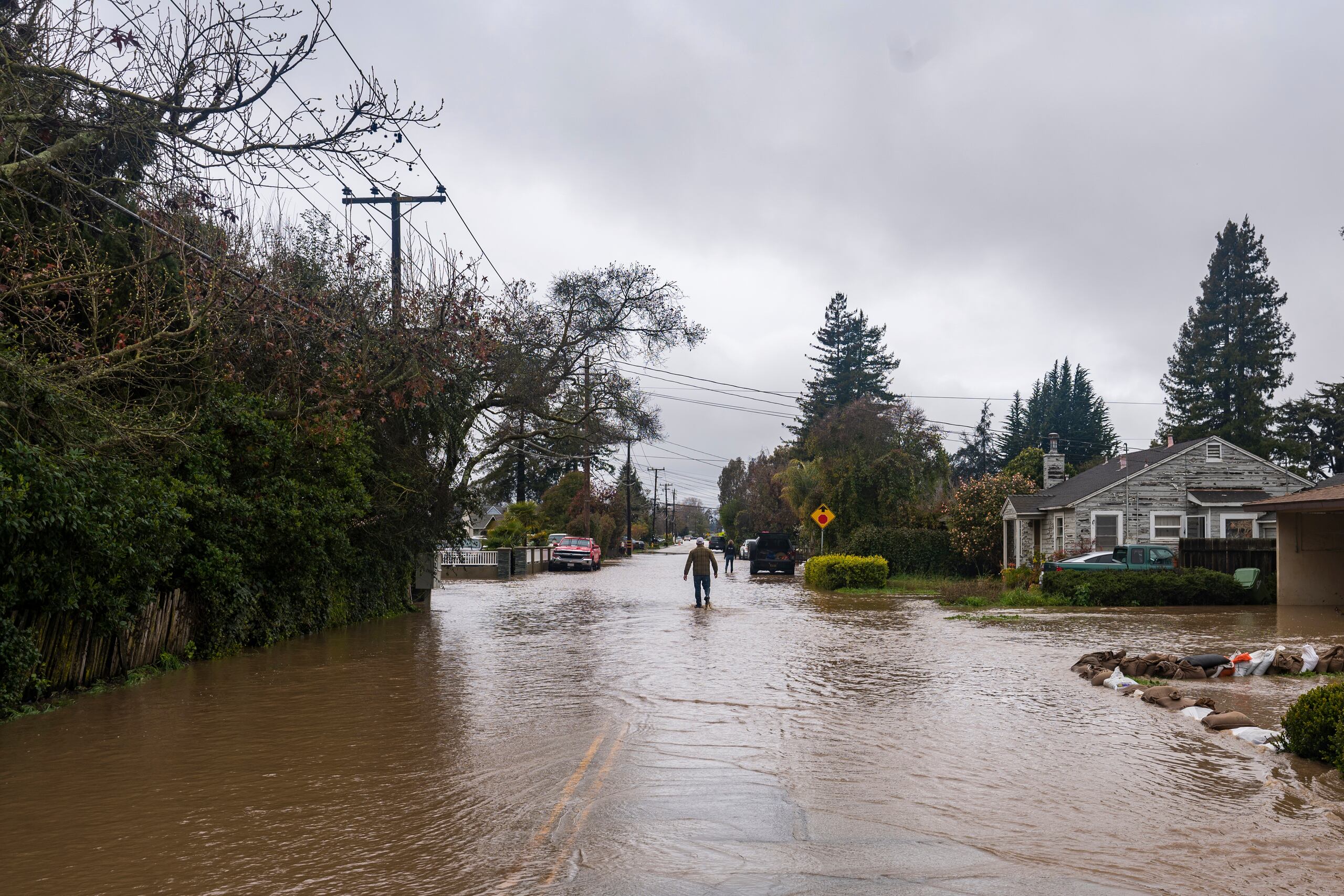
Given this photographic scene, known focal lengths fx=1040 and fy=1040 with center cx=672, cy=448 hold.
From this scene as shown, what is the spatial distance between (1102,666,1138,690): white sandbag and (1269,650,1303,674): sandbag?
253cm

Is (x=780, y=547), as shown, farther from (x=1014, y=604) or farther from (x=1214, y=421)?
(x=1214, y=421)

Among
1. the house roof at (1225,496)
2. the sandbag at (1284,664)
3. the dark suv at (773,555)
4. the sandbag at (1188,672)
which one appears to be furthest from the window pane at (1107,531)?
the sandbag at (1188,672)

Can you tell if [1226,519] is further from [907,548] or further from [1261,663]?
[1261,663]

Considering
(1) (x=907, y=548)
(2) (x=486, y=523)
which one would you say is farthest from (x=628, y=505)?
(1) (x=907, y=548)

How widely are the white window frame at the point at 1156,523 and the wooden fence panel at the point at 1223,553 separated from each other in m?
5.63

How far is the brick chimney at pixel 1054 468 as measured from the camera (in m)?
47.5

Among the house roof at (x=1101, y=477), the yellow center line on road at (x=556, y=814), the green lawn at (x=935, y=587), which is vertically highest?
the house roof at (x=1101, y=477)

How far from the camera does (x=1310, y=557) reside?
28.4 metres

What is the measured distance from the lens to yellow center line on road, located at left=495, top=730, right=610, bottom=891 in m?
5.47

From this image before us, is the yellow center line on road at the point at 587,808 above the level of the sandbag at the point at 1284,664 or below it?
below

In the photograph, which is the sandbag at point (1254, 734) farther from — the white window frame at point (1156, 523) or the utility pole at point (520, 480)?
the utility pole at point (520, 480)

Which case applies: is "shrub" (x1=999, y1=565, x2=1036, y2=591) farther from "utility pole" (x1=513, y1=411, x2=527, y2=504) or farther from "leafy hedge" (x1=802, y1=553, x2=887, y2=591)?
"utility pole" (x1=513, y1=411, x2=527, y2=504)

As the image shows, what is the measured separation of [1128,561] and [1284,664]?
1722 cm

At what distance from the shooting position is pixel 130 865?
5785 millimetres
